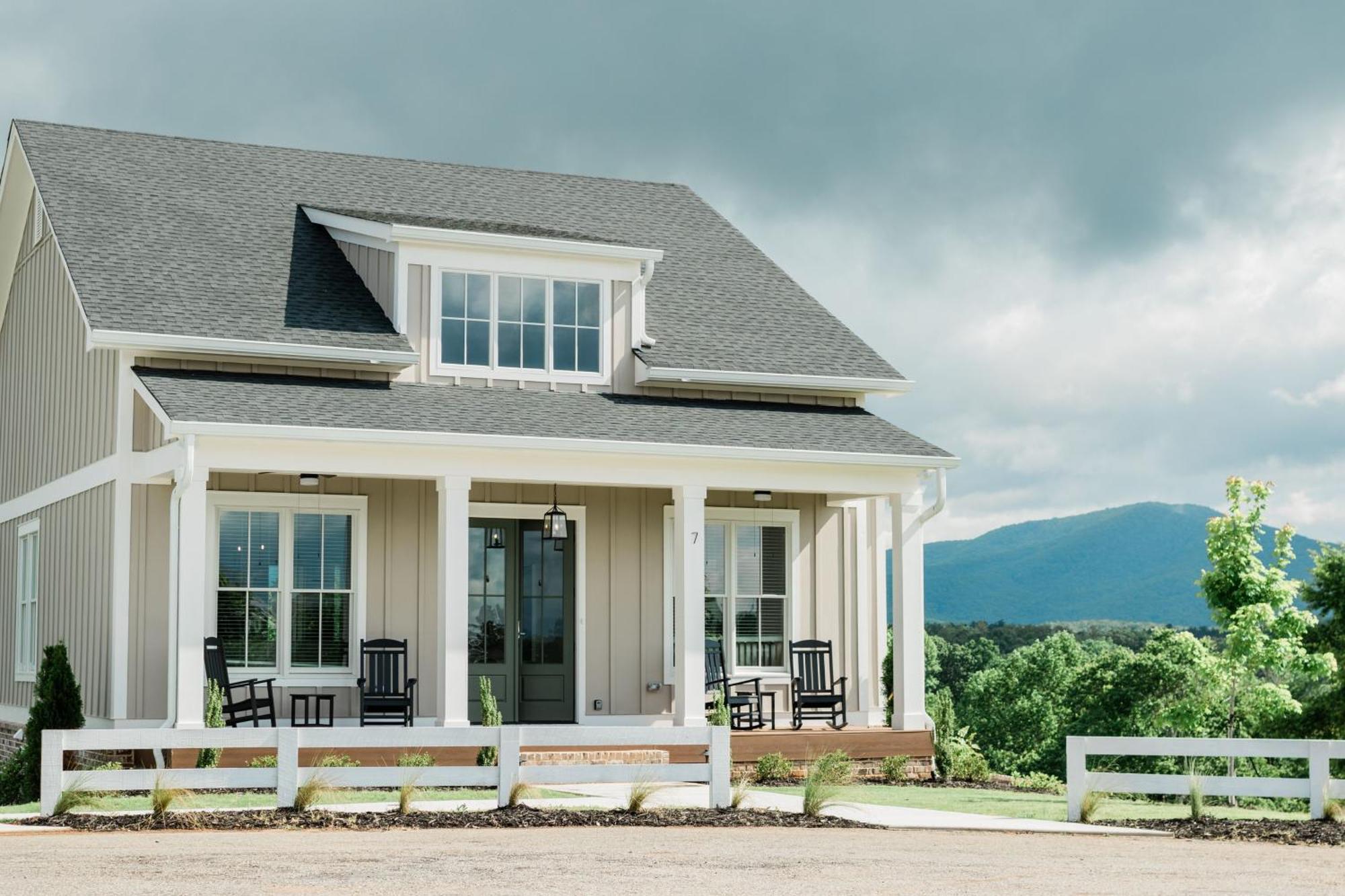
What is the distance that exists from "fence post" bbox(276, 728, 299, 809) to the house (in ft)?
10.7

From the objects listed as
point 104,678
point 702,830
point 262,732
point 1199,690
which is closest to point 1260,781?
point 702,830

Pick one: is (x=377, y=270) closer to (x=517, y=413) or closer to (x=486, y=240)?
(x=486, y=240)

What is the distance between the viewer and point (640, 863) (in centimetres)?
1028

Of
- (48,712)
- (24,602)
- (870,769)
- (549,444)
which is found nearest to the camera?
(48,712)

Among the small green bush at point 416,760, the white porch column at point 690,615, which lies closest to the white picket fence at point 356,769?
the small green bush at point 416,760

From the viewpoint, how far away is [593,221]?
22.9 metres

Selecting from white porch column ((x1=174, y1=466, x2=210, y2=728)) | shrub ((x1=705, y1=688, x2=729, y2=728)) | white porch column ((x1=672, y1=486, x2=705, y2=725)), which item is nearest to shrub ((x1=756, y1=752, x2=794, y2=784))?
shrub ((x1=705, y1=688, x2=729, y2=728))

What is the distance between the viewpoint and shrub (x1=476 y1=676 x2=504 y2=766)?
16578 millimetres

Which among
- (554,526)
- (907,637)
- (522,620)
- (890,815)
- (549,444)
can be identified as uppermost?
(549,444)

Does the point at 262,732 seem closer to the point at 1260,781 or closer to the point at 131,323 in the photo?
the point at 131,323

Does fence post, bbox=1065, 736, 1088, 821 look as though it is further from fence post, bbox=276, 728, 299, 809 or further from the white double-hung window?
the white double-hung window

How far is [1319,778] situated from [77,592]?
13.3 metres

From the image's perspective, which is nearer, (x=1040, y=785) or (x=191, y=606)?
(x=191, y=606)

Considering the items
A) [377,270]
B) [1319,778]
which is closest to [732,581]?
[377,270]
